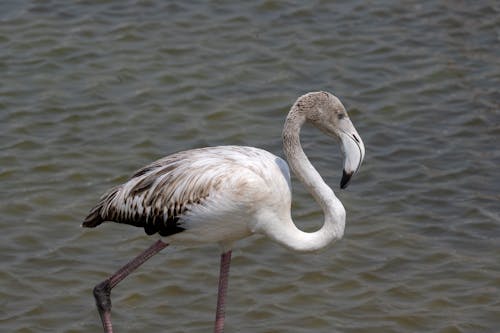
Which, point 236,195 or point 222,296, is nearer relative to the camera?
point 236,195

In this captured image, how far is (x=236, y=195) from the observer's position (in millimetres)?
7219

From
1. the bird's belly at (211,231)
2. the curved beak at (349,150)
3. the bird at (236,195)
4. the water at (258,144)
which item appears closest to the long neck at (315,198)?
the bird at (236,195)

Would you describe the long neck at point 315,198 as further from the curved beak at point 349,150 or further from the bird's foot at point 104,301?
the bird's foot at point 104,301

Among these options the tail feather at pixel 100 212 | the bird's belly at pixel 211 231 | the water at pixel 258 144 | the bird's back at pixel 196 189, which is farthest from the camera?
the water at pixel 258 144

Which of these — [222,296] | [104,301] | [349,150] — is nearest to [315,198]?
[349,150]

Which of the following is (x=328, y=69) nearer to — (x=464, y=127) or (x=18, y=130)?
(x=464, y=127)

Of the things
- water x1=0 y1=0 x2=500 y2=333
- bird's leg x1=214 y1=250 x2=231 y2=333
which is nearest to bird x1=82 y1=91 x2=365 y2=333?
bird's leg x1=214 y1=250 x2=231 y2=333

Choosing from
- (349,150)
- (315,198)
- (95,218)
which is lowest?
(95,218)

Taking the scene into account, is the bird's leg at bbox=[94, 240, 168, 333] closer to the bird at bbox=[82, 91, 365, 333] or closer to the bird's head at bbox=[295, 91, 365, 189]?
the bird at bbox=[82, 91, 365, 333]

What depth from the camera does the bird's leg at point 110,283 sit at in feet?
25.3

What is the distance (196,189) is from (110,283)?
3.24 feet

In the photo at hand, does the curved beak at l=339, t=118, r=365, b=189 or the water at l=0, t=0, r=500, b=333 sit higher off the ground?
the curved beak at l=339, t=118, r=365, b=189

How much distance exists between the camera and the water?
8727 mm

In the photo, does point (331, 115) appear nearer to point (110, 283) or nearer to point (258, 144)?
point (110, 283)
